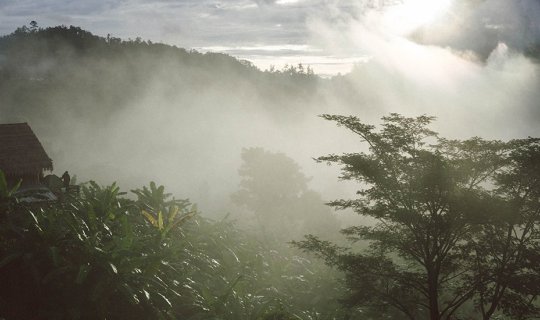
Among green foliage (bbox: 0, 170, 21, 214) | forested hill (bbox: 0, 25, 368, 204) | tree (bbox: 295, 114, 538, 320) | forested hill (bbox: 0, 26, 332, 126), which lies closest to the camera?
green foliage (bbox: 0, 170, 21, 214)

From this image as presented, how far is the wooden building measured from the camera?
1812 cm

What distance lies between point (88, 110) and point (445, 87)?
140 m

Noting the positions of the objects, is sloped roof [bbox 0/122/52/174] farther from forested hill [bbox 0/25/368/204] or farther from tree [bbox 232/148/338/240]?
forested hill [bbox 0/25/368/204]

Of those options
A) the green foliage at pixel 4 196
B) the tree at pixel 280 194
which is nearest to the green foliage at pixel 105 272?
the green foliage at pixel 4 196

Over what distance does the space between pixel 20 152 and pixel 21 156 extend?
27cm

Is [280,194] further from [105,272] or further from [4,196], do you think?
[105,272]

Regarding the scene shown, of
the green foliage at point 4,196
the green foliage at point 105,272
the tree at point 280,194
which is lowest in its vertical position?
the tree at point 280,194

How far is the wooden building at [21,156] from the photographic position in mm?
18120

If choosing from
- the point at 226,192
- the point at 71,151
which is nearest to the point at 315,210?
the point at 226,192

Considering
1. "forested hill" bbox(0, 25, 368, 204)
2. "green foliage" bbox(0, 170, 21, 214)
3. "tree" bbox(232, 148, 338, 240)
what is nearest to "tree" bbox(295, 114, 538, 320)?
"green foliage" bbox(0, 170, 21, 214)

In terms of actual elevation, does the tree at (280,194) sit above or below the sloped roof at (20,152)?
below

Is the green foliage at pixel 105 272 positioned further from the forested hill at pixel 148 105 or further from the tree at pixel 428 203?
the forested hill at pixel 148 105

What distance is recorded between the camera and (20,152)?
1875cm

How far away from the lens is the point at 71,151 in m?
71.2
